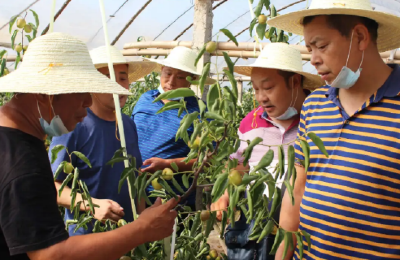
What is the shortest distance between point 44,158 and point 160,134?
1.26 metres

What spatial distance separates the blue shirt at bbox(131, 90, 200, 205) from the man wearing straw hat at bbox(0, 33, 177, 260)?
1060mm

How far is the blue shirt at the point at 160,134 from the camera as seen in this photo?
7.45 feet

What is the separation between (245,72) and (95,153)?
35.0 inches

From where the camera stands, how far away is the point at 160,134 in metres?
2.29

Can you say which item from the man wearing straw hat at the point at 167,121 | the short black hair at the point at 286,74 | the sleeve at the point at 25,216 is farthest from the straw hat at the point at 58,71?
the man wearing straw hat at the point at 167,121

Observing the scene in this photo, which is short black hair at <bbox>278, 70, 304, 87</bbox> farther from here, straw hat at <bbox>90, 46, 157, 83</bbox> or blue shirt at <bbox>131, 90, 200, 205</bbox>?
straw hat at <bbox>90, 46, 157, 83</bbox>

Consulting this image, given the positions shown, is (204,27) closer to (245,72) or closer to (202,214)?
(245,72)

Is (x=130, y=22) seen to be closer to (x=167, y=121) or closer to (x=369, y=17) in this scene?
(x=167, y=121)

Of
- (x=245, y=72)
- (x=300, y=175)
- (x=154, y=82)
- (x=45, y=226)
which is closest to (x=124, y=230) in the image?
(x=45, y=226)

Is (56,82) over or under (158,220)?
over

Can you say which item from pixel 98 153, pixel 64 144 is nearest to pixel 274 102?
pixel 98 153

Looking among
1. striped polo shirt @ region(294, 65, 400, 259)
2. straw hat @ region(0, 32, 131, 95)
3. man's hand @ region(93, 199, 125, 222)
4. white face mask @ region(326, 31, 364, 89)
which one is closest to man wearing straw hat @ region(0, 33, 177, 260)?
straw hat @ region(0, 32, 131, 95)

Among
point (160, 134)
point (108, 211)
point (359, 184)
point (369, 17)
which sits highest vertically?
point (369, 17)

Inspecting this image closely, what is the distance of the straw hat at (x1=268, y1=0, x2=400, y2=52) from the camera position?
4.20 ft
